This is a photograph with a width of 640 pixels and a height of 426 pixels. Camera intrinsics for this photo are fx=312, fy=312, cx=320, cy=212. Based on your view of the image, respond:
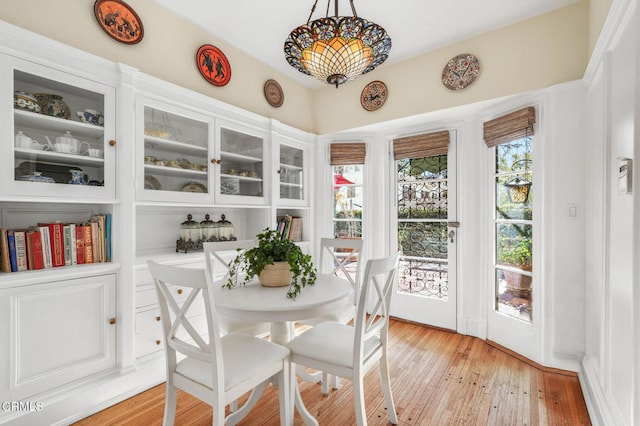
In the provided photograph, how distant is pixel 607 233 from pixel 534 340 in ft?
3.69

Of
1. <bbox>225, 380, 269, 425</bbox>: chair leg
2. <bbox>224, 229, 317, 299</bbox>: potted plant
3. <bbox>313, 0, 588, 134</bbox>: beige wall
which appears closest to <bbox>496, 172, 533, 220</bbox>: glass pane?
<bbox>313, 0, 588, 134</bbox>: beige wall

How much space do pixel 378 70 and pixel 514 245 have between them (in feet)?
6.91

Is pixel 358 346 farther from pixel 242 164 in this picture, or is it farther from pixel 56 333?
pixel 242 164

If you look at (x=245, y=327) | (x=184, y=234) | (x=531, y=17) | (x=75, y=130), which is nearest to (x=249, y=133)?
(x=184, y=234)

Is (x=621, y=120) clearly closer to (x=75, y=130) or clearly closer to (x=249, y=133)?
(x=249, y=133)

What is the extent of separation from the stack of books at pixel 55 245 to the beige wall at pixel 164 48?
1.10m

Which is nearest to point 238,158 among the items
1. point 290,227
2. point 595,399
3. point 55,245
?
point 290,227

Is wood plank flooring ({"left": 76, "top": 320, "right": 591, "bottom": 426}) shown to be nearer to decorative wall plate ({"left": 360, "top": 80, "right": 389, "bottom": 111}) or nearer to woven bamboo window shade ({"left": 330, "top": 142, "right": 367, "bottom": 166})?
woven bamboo window shade ({"left": 330, "top": 142, "right": 367, "bottom": 166})

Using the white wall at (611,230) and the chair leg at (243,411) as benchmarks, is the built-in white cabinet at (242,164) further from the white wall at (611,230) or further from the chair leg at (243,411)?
the white wall at (611,230)

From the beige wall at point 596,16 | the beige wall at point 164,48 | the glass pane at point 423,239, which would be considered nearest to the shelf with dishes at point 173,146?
the beige wall at point 164,48

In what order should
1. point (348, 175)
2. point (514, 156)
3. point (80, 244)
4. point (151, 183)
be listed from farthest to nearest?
point (348, 175) < point (514, 156) < point (151, 183) < point (80, 244)

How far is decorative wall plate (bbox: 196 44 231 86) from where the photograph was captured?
2.59 metres

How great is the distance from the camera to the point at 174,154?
7.79 ft

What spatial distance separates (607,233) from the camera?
174 cm
